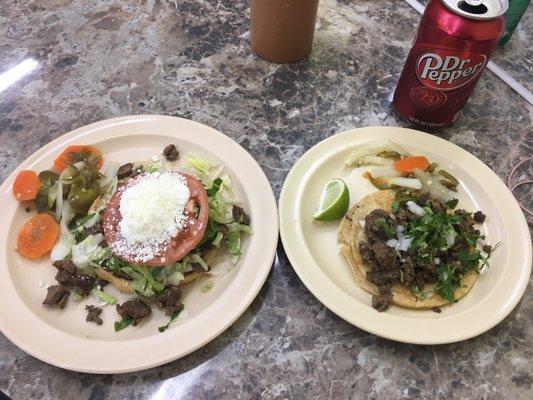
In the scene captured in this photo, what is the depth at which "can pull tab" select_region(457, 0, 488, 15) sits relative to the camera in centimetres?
157

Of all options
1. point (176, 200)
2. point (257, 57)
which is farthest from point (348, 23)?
point (176, 200)

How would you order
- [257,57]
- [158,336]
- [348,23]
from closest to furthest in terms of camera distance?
[158,336] < [257,57] < [348,23]

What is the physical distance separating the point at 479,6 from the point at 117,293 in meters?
1.62

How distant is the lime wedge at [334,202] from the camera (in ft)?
5.29

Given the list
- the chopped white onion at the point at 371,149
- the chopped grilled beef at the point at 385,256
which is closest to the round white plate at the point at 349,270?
the chopped white onion at the point at 371,149

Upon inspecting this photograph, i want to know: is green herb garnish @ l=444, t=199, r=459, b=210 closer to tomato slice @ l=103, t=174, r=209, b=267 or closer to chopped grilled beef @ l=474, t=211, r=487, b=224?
chopped grilled beef @ l=474, t=211, r=487, b=224

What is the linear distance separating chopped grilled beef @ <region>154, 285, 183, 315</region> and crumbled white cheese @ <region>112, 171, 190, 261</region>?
13cm

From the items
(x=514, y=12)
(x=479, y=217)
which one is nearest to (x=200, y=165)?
(x=479, y=217)

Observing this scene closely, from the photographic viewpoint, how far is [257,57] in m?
2.28

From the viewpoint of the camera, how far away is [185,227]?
4.72ft

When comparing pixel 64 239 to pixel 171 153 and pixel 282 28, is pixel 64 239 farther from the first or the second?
pixel 282 28

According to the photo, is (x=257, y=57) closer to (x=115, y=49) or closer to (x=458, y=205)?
(x=115, y=49)

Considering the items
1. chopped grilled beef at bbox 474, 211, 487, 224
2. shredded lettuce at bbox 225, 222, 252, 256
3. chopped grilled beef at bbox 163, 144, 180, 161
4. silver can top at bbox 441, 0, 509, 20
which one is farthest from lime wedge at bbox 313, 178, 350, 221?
silver can top at bbox 441, 0, 509, 20

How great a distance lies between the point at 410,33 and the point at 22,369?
92.0 inches
